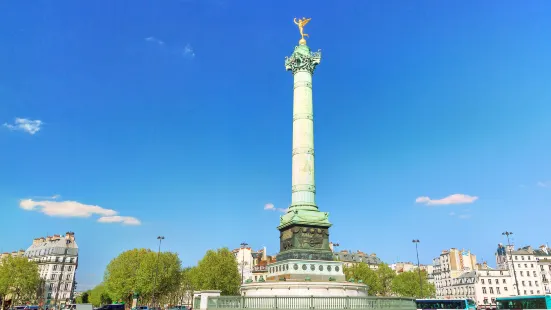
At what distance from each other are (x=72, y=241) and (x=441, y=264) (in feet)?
295

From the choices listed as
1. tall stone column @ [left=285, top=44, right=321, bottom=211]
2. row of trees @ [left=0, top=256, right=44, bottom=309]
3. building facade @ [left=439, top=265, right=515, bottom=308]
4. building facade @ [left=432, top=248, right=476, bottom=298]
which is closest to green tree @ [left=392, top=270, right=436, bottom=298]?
building facade @ [left=439, top=265, right=515, bottom=308]

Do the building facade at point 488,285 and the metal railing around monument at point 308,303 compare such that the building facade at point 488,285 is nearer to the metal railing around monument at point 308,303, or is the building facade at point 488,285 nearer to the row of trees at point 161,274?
the row of trees at point 161,274

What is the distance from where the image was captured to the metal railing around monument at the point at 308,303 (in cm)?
1905

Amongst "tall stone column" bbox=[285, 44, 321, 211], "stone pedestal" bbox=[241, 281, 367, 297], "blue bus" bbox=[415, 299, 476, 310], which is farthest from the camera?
"blue bus" bbox=[415, 299, 476, 310]

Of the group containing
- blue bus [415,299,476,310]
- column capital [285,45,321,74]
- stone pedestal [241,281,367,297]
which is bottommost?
blue bus [415,299,476,310]

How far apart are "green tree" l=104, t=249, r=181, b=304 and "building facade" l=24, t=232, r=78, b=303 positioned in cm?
2668

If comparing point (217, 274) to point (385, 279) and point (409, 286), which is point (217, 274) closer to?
point (385, 279)

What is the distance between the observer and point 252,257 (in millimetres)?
99438

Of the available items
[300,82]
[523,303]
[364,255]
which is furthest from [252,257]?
[300,82]

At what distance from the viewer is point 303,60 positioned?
33.3 meters

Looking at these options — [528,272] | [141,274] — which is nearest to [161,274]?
[141,274]

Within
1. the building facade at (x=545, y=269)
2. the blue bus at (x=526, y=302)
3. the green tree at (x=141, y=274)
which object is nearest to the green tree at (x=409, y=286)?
the building facade at (x=545, y=269)

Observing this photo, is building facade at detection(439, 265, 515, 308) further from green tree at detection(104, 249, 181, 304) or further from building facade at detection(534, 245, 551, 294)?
green tree at detection(104, 249, 181, 304)

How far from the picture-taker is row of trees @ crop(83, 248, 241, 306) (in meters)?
58.6
